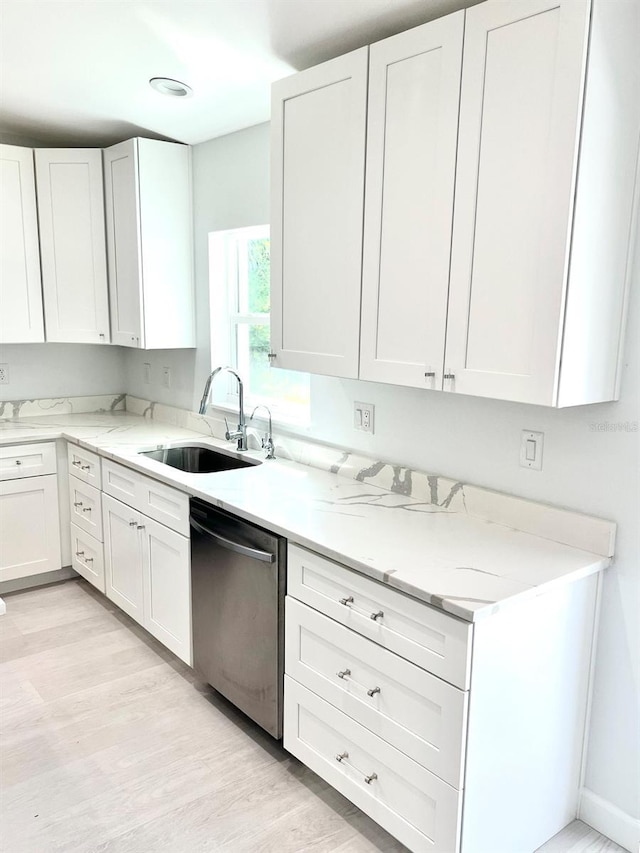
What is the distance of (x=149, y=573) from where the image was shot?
2848 mm

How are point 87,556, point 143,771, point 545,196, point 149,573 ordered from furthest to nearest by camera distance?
point 87,556 < point 149,573 < point 143,771 < point 545,196

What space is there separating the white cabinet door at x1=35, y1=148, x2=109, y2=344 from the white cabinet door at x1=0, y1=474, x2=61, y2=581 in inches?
33.1

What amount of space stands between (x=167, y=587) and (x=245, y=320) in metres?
1.36

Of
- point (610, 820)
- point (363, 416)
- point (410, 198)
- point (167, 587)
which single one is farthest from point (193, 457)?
point (610, 820)

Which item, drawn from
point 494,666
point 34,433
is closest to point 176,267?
point 34,433

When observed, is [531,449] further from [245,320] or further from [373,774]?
[245,320]

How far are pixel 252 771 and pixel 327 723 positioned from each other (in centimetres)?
43

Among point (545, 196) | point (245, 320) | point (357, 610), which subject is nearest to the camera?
point (545, 196)

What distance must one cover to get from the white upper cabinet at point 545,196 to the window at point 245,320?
4.87 feet

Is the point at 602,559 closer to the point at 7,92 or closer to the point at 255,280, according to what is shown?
the point at 255,280

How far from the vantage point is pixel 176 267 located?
11.4ft

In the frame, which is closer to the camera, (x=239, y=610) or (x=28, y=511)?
(x=239, y=610)

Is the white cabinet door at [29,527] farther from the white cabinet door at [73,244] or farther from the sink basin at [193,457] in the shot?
the white cabinet door at [73,244]

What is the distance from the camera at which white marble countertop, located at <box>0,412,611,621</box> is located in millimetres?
1628
